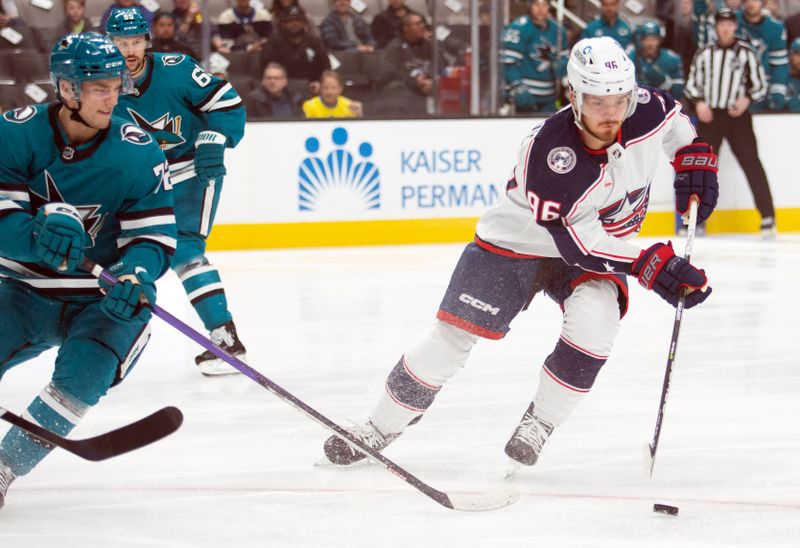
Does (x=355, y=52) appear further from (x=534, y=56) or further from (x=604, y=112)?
(x=604, y=112)

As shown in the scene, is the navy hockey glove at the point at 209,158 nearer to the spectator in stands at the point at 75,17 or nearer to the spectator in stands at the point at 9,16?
the spectator in stands at the point at 75,17

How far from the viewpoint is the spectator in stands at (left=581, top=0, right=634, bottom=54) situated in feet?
25.0

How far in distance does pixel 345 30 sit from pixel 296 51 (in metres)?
0.36

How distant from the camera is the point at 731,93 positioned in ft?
24.0

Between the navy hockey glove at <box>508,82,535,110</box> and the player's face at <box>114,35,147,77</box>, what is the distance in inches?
151

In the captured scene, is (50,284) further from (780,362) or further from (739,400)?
(780,362)

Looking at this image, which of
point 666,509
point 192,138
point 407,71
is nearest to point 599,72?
point 666,509

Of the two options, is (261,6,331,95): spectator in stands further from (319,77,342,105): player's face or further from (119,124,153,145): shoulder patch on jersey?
(119,124,153,145): shoulder patch on jersey

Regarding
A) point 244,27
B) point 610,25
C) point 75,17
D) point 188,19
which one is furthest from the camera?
point 610,25

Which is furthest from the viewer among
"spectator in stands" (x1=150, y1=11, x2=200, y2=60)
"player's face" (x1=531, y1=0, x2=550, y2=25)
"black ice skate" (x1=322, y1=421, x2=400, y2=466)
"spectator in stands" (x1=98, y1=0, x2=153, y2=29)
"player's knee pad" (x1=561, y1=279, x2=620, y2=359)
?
"player's face" (x1=531, y1=0, x2=550, y2=25)

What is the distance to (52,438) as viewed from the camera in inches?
89.9

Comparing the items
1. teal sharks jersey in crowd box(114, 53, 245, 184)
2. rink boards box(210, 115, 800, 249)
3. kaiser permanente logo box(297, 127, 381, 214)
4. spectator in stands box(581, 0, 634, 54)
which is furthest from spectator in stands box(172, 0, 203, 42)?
teal sharks jersey in crowd box(114, 53, 245, 184)

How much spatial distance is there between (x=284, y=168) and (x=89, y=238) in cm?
431

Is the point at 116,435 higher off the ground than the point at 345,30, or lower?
higher
